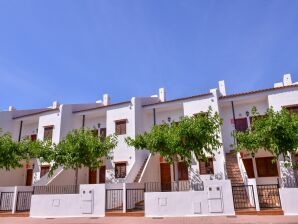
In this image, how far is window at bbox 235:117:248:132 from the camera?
791 inches

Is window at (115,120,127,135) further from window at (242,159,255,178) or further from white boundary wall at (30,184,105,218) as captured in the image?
window at (242,159,255,178)

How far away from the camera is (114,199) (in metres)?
15.0

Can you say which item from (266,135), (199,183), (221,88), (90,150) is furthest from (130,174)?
(221,88)

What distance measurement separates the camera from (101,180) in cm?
2175

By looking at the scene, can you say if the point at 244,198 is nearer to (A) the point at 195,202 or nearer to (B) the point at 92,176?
(A) the point at 195,202

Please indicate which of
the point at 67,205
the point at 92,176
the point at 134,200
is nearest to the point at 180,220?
the point at 134,200

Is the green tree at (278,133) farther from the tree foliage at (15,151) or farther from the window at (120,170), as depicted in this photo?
the tree foliage at (15,151)

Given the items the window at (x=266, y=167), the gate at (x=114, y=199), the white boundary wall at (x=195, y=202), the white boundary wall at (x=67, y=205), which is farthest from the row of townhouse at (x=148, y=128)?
the white boundary wall at (x=195, y=202)

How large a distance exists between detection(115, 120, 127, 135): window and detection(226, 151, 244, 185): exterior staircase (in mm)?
8150

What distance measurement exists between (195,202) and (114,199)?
4.73m

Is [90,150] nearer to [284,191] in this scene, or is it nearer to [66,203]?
[66,203]

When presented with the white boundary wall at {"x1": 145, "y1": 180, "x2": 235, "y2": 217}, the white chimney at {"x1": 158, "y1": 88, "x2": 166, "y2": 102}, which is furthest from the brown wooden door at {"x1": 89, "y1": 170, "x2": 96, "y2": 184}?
the white boundary wall at {"x1": 145, "y1": 180, "x2": 235, "y2": 217}

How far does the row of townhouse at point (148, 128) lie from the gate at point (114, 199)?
2328 millimetres

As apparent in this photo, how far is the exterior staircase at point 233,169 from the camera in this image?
16792 mm
